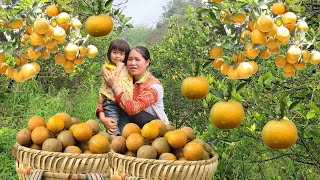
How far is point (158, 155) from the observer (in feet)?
8.02

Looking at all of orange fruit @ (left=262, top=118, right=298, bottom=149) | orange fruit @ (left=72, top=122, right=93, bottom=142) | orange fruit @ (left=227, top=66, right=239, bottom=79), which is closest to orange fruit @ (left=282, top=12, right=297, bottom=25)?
Result: orange fruit @ (left=227, top=66, right=239, bottom=79)

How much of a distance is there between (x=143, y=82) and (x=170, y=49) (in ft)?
9.32

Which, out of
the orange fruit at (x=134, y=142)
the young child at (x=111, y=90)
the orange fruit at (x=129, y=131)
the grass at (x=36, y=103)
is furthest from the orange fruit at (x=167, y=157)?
the grass at (x=36, y=103)

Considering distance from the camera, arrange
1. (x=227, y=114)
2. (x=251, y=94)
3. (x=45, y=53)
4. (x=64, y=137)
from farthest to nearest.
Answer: (x=251, y=94) < (x=64, y=137) < (x=45, y=53) < (x=227, y=114)

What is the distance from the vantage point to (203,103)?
10.4ft

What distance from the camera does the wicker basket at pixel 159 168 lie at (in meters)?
2.34

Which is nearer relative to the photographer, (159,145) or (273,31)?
(273,31)

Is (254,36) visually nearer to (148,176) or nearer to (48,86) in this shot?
(148,176)

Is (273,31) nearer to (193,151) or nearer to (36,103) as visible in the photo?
(193,151)

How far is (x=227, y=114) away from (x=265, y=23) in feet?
1.22

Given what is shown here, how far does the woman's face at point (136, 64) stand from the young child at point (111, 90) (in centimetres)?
4

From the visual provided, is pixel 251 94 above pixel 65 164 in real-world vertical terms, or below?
above

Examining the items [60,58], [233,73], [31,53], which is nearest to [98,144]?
[60,58]

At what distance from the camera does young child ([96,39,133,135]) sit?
3568 mm
